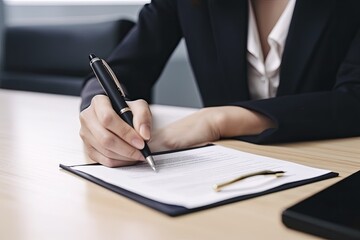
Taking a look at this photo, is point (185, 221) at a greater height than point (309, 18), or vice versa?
point (309, 18)

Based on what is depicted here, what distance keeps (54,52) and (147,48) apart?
1110 mm

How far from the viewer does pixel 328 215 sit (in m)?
0.48

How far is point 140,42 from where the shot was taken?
1266 mm

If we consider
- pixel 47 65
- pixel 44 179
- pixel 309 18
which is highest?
pixel 309 18

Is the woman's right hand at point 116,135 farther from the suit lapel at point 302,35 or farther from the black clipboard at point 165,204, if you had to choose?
the suit lapel at point 302,35

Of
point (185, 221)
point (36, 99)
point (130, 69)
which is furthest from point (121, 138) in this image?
point (36, 99)

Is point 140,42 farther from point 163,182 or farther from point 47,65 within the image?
point 47,65

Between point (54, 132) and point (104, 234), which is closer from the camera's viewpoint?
point (104, 234)

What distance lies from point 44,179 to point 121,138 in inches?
4.2

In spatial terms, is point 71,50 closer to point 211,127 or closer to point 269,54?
point 269,54

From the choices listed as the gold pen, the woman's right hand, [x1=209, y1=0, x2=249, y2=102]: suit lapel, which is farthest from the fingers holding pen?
[x1=209, y1=0, x2=249, y2=102]: suit lapel

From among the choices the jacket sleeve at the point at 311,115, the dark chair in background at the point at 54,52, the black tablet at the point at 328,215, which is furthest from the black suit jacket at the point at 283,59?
the dark chair in background at the point at 54,52

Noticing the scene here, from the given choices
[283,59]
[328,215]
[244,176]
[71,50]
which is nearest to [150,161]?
[244,176]

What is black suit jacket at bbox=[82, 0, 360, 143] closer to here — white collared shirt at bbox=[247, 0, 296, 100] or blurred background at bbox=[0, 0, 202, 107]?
white collared shirt at bbox=[247, 0, 296, 100]
